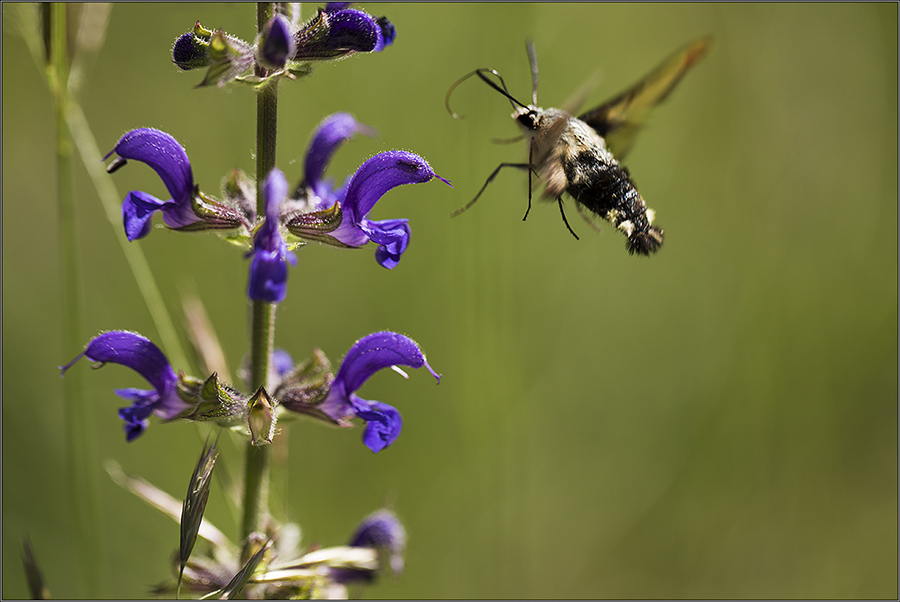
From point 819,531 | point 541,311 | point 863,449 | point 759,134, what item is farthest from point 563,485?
point 759,134

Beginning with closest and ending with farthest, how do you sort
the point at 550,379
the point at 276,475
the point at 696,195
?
the point at 276,475
the point at 550,379
the point at 696,195

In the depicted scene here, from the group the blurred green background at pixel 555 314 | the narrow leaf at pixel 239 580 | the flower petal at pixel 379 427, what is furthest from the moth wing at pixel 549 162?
the narrow leaf at pixel 239 580

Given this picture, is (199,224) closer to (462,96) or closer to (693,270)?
(462,96)

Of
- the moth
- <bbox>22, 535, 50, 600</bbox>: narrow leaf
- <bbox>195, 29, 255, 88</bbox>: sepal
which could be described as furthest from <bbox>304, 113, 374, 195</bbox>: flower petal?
<bbox>22, 535, 50, 600</bbox>: narrow leaf

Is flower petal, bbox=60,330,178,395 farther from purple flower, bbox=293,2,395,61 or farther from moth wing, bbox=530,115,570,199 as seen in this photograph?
moth wing, bbox=530,115,570,199

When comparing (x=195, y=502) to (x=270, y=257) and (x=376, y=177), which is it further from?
(x=376, y=177)

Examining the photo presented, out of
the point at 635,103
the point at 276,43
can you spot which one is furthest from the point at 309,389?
the point at 635,103

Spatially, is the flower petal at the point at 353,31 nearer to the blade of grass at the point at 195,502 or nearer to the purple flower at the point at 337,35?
the purple flower at the point at 337,35
